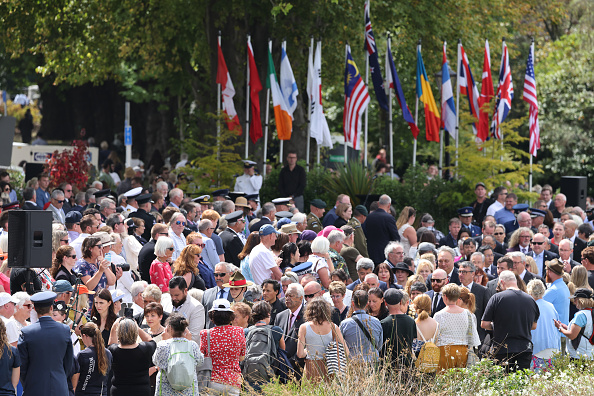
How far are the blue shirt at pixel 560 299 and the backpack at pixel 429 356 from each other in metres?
2.48

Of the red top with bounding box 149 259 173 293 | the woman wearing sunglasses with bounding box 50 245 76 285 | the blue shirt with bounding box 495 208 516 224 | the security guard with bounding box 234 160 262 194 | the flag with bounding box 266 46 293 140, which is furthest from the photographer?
the flag with bounding box 266 46 293 140

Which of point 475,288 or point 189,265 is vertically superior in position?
point 189,265

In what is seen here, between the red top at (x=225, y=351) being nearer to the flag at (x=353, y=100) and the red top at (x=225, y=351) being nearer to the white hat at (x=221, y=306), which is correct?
the white hat at (x=221, y=306)

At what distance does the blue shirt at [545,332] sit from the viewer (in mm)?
10953

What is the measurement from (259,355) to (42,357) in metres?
2.07

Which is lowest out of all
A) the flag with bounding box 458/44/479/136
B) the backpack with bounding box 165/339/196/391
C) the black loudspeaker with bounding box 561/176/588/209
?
the backpack with bounding box 165/339/196/391

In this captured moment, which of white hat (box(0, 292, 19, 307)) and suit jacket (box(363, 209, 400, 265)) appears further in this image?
suit jacket (box(363, 209, 400, 265))

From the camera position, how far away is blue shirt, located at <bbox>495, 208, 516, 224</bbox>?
17.6 meters

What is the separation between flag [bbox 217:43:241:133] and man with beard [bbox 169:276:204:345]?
13712 mm

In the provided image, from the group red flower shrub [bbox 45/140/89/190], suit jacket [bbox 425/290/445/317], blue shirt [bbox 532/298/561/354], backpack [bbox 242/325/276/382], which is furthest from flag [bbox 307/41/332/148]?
backpack [bbox 242/325/276/382]

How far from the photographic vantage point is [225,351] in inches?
334

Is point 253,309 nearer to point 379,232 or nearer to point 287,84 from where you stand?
point 379,232

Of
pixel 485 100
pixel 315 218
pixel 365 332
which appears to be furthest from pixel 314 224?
pixel 485 100

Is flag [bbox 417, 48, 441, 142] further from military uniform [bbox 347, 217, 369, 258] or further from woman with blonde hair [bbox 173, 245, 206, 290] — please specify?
woman with blonde hair [bbox 173, 245, 206, 290]
